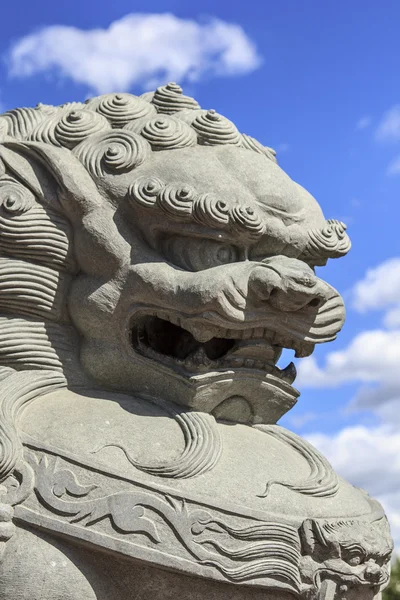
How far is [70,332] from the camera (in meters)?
4.29

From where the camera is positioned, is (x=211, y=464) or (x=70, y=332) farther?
(x=70, y=332)

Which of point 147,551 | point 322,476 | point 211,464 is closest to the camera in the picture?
point 147,551

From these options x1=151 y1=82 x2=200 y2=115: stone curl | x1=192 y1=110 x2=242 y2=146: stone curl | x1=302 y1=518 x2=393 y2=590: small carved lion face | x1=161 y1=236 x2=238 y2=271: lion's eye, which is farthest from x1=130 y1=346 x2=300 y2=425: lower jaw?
x1=151 y1=82 x2=200 y2=115: stone curl

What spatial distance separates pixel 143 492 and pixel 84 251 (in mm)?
1205

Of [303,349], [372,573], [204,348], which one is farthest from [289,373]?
[372,573]

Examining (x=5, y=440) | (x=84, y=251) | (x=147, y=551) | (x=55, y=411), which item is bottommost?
(x=147, y=551)

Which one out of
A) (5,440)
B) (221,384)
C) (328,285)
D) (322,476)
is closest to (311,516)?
(322,476)

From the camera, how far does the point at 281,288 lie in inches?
154

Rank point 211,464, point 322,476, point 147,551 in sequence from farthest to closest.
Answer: point 322,476 → point 211,464 → point 147,551

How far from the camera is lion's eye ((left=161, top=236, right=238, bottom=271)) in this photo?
412cm

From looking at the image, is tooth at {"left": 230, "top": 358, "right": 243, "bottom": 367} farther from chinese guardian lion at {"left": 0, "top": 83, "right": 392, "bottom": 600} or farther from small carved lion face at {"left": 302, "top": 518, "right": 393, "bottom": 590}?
small carved lion face at {"left": 302, "top": 518, "right": 393, "bottom": 590}

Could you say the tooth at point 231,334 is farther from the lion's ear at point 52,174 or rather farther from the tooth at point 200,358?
the lion's ear at point 52,174

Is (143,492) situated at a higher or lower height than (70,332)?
lower

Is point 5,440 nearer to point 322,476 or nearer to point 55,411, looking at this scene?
point 55,411
